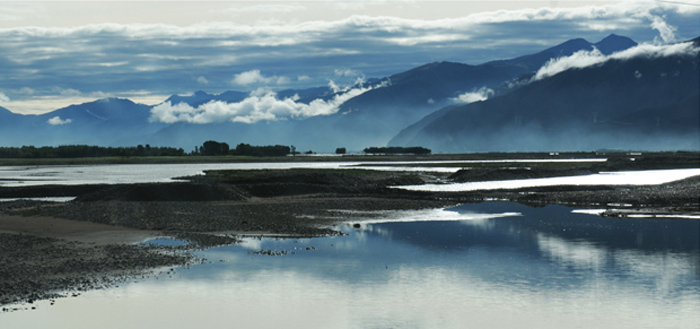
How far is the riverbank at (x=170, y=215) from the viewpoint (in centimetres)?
3162

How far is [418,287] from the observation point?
28938mm

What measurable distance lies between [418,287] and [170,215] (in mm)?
33312

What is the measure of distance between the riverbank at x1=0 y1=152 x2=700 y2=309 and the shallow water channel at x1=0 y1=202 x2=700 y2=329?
276cm

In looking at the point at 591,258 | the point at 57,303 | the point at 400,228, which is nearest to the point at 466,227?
the point at 400,228

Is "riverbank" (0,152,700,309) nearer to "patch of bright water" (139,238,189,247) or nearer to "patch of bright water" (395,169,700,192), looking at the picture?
"patch of bright water" (139,238,189,247)

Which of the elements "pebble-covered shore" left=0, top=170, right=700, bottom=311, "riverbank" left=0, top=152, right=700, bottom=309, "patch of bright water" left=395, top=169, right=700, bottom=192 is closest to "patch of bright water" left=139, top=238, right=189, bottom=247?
"pebble-covered shore" left=0, top=170, right=700, bottom=311

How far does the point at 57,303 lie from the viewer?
83.4ft

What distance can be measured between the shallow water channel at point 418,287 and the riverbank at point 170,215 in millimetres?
2764

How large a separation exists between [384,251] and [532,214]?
26833mm

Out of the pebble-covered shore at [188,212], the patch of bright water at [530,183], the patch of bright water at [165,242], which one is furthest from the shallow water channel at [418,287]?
the patch of bright water at [530,183]

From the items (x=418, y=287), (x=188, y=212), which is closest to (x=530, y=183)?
(x=188, y=212)

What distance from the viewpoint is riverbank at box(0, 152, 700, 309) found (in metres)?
31.6

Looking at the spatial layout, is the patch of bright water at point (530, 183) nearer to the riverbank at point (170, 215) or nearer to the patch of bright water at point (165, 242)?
the riverbank at point (170, 215)

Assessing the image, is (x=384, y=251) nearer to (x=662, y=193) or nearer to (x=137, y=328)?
(x=137, y=328)
